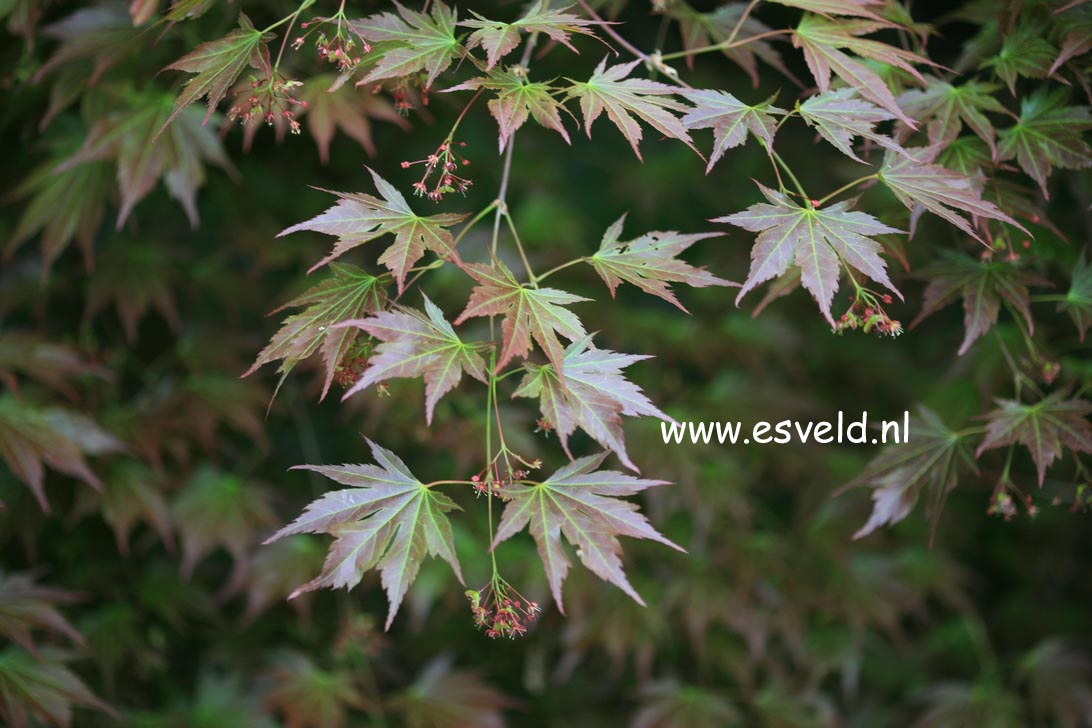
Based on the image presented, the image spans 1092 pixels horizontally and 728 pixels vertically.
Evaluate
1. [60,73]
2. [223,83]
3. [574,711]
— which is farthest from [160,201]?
[574,711]

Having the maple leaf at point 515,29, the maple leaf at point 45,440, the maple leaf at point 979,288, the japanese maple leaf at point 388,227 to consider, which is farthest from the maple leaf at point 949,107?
the maple leaf at point 45,440

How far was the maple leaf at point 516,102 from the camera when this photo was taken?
0.85 meters

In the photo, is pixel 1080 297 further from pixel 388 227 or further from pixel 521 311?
pixel 388 227

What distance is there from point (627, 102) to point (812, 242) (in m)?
0.21

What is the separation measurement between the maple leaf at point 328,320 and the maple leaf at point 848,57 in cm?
48

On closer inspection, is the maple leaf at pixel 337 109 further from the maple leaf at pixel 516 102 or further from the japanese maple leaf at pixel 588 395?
the japanese maple leaf at pixel 588 395

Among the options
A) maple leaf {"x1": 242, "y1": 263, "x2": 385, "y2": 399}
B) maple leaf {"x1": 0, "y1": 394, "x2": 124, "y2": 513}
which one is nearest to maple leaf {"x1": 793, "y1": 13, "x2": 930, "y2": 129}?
maple leaf {"x1": 242, "y1": 263, "x2": 385, "y2": 399}

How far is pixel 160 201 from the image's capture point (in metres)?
1.83

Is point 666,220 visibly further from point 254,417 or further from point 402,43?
point 402,43

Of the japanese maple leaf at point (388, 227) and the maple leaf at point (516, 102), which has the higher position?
the maple leaf at point (516, 102)

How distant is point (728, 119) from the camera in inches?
34.6

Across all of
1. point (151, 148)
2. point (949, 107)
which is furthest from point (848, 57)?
point (151, 148)

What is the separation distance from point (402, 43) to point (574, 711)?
1.45 meters

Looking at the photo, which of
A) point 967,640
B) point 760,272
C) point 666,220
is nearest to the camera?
point 760,272
